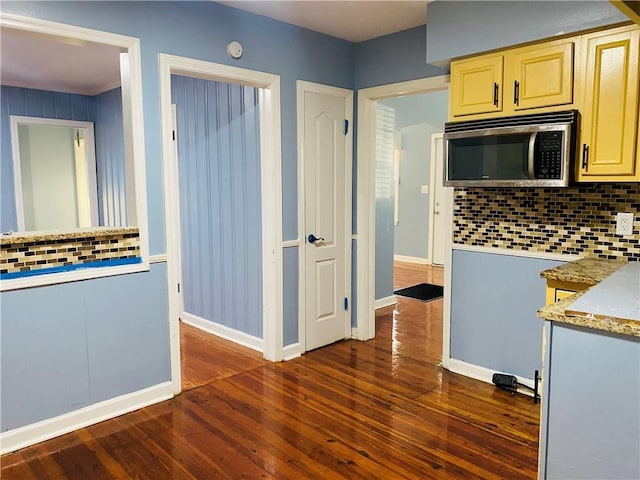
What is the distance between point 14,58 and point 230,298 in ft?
9.56

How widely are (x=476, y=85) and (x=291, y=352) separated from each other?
2.35 meters

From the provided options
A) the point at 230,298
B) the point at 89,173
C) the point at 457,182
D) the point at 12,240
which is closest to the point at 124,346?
the point at 12,240

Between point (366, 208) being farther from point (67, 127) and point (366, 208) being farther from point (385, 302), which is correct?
point (67, 127)

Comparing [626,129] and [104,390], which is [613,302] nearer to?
[626,129]

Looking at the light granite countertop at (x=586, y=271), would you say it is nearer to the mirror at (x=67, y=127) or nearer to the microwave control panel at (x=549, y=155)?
the microwave control panel at (x=549, y=155)

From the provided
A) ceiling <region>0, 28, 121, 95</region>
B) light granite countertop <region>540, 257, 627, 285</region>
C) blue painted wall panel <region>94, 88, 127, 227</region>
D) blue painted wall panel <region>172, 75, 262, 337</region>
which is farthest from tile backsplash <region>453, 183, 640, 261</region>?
blue painted wall panel <region>94, 88, 127, 227</region>

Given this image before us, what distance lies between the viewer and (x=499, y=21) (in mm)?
2760

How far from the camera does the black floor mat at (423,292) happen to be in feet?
18.9

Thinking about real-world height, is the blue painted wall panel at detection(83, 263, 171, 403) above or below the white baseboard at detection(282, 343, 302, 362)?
above

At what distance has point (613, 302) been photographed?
1.59 metres

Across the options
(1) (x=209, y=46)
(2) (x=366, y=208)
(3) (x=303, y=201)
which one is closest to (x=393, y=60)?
(2) (x=366, y=208)

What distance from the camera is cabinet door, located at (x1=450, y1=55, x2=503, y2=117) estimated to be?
9.29 ft

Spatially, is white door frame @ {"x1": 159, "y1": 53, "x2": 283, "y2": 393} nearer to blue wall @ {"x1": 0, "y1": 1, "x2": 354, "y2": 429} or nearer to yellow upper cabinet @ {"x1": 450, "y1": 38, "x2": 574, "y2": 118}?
blue wall @ {"x1": 0, "y1": 1, "x2": 354, "y2": 429}

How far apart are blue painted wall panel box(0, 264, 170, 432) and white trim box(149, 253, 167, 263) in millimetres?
33
